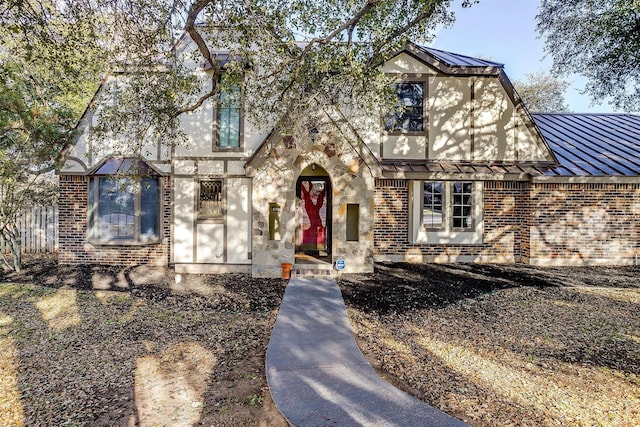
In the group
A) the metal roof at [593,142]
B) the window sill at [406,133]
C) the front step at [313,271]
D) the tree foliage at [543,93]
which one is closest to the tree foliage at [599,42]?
the metal roof at [593,142]

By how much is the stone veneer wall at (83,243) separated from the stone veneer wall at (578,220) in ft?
36.2

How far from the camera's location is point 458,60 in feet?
38.7

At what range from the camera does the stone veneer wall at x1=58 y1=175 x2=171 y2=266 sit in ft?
34.4

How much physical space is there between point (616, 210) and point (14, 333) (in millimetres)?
14958

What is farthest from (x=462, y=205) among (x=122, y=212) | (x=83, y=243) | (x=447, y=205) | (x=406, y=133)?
(x=83, y=243)

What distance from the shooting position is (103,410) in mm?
3480

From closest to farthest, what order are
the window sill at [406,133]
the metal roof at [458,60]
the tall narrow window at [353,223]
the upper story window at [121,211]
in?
the tall narrow window at [353,223] < the upper story window at [121,211] < the metal roof at [458,60] < the window sill at [406,133]

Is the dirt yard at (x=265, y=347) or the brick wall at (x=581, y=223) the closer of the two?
the dirt yard at (x=265, y=347)

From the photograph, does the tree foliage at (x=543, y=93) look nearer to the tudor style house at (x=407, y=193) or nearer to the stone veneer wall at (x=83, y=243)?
the tudor style house at (x=407, y=193)

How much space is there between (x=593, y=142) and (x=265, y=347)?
14.0m

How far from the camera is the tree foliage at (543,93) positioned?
1062 inches

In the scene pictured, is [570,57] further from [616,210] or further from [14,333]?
[14,333]

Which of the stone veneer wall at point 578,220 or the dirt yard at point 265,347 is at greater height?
the stone veneer wall at point 578,220

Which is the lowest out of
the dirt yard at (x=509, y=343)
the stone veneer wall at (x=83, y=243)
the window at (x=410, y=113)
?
the dirt yard at (x=509, y=343)
